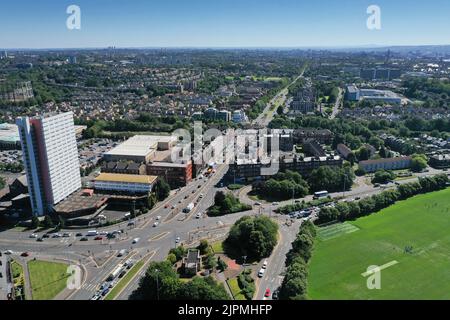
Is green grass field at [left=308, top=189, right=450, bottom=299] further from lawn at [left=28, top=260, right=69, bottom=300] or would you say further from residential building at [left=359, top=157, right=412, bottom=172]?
lawn at [left=28, top=260, right=69, bottom=300]

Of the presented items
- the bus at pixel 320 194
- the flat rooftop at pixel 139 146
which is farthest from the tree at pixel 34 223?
the bus at pixel 320 194

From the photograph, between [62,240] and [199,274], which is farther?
[62,240]

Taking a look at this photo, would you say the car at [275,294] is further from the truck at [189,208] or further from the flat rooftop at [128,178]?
the flat rooftop at [128,178]

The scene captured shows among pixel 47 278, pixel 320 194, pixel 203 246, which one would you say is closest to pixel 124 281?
pixel 47 278

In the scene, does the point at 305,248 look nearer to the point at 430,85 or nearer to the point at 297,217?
the point at 297,217

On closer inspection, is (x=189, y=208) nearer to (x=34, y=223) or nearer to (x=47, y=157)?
(x=34, y=223)

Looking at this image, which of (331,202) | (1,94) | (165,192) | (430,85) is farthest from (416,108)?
(1,94)

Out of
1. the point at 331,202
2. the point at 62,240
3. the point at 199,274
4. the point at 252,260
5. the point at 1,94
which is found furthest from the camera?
the point at 1,94
